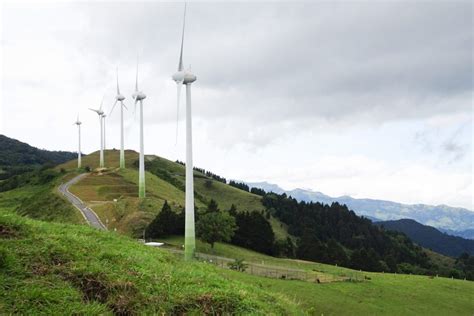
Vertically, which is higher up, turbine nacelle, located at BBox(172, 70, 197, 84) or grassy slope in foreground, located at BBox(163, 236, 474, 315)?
turbine nacelle, located at BBox(172, 70, 197, 84)

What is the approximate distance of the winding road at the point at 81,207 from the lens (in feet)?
293

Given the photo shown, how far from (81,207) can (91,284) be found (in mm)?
101880

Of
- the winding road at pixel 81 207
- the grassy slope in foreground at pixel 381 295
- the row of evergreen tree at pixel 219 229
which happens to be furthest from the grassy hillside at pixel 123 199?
the grassy slope in foreground at pixel 381 295

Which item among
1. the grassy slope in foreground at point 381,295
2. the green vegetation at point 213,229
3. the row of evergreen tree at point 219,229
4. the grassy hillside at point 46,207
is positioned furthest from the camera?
the grassy hillside at point 46,207

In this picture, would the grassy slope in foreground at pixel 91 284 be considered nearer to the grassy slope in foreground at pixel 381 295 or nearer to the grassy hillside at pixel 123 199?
the grassy slope in foreground at pixel 381 295

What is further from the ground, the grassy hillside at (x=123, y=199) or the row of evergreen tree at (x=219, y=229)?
the grassy hillside at (x=123, y=199)

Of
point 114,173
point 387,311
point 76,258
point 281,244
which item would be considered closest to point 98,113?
point 114,173

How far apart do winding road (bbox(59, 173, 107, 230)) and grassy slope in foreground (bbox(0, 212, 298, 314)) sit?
2728 inches

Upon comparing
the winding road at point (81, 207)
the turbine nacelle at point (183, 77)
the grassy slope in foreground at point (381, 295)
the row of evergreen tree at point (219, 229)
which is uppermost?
the turbine nacelle at point (183, 77)

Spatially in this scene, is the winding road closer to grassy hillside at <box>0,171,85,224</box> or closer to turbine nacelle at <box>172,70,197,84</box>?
grassy hillside at <box>0,171,85,224</box>

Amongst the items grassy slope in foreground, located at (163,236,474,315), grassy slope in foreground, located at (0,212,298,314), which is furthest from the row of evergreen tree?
grassy slope in foreground, located at (0,212,298,314)

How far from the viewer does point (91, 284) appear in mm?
11797

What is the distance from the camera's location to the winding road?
89.2 m

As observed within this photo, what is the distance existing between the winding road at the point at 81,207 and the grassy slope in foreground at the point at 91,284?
69.3 meters
